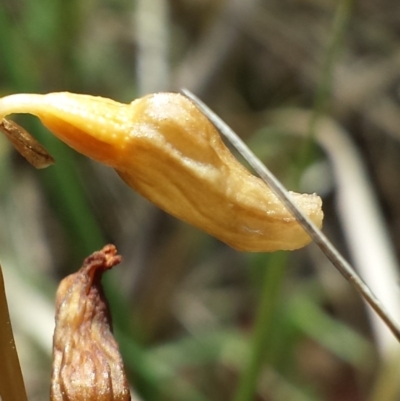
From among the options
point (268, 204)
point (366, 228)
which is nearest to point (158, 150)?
point (268, 204)

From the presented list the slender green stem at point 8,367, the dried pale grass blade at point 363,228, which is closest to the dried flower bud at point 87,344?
the slender green stem at point 8,367

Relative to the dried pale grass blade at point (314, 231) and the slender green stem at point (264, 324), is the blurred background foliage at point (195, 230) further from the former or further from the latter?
the dried pale grass blade at point (314, 231)

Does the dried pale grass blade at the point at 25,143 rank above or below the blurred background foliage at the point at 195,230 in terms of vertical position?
below

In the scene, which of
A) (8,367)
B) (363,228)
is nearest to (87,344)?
(8,367)

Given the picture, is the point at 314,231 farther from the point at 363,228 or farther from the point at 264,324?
the point at 363,228

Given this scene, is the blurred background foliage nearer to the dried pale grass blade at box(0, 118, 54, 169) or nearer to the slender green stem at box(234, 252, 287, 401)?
the slender green stem at box(234, 252, 287, 401)

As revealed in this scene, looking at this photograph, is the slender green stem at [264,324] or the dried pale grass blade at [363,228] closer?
the slender green stem at [264,324]
